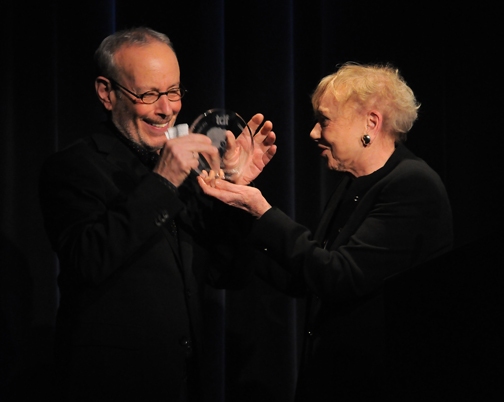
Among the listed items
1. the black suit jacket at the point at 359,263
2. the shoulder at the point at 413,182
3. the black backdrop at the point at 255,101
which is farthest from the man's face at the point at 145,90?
the black backdrop at the point at 255,101

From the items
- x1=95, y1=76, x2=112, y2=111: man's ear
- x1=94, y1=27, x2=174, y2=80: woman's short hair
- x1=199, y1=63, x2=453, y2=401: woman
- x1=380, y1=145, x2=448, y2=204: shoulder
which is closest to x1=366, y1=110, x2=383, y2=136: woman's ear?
x1=199, y1=63, x2=453, y2=401: woman

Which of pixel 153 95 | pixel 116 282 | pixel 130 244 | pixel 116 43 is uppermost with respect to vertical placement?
pixel 116 43

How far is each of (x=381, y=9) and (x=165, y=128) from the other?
1.44m

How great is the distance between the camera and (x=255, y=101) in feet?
9.41

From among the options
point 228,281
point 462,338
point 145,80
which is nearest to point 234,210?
point 228,281

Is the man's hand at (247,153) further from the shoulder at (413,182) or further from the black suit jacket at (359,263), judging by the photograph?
the shoulder at (413,182)

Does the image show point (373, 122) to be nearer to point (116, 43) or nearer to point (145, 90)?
point (145, 90)

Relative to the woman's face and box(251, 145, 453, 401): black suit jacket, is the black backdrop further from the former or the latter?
box(251, 145, 453, 401): black suit jacket

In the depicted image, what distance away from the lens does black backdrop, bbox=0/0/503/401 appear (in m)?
2.67

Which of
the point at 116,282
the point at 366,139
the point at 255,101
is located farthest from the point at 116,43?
the point at 255,101

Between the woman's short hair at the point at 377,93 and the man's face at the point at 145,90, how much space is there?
0.51 m

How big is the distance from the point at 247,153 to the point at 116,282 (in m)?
0.53

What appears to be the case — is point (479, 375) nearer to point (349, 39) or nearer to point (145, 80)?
point (145, 80)

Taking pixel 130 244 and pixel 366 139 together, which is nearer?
pixel 130 244
